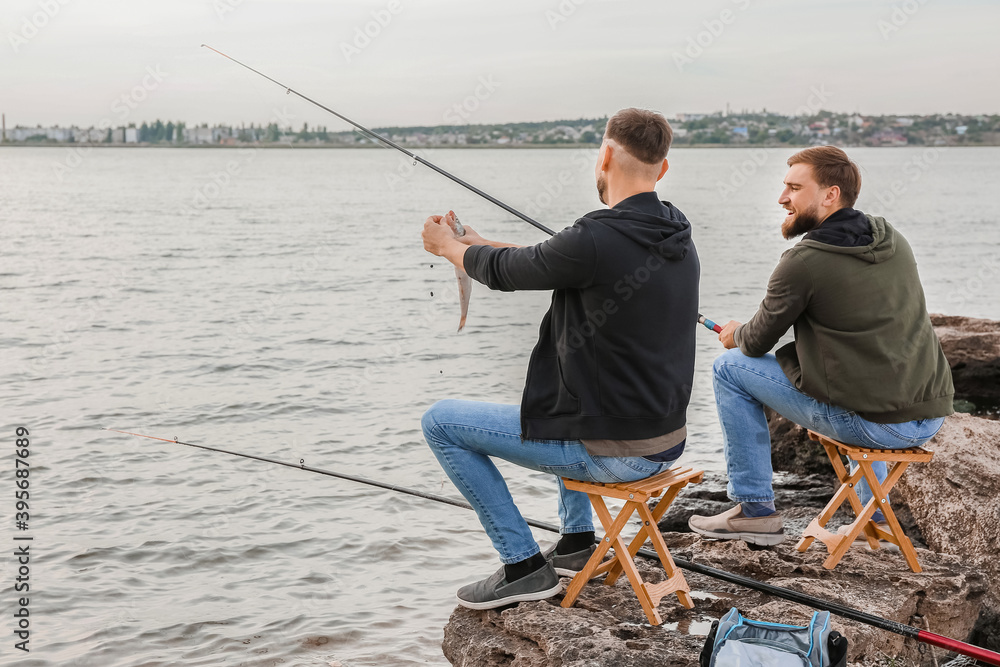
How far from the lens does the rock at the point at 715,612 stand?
314 cm

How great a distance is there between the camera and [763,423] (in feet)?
13.6

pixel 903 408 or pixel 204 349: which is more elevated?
pixel 903 408

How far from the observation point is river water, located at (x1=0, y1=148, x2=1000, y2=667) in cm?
496

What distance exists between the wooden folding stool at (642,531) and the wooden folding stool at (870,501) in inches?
31.5

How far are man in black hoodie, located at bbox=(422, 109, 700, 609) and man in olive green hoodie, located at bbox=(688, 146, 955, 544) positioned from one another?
2.44 ft

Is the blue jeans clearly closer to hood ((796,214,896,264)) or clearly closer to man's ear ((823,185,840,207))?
hood ((796,214,896,264))

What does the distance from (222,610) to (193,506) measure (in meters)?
1.63

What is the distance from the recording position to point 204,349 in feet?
39.3

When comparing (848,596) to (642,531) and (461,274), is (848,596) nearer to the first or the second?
(642,531)

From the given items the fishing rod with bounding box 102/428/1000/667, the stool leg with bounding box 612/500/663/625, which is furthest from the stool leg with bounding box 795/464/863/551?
the stool leg with bounding box 612/500/663/625

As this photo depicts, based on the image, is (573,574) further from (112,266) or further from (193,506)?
(112,266)

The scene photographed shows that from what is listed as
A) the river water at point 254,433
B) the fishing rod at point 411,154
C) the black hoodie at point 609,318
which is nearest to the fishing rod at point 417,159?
the fishing rod at point 411,154

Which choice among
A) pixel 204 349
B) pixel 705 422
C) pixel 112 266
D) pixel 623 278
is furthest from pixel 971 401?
pixel 112 266

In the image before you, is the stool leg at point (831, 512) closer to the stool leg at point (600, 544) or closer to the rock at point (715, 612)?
the rock at point (715, 612)
